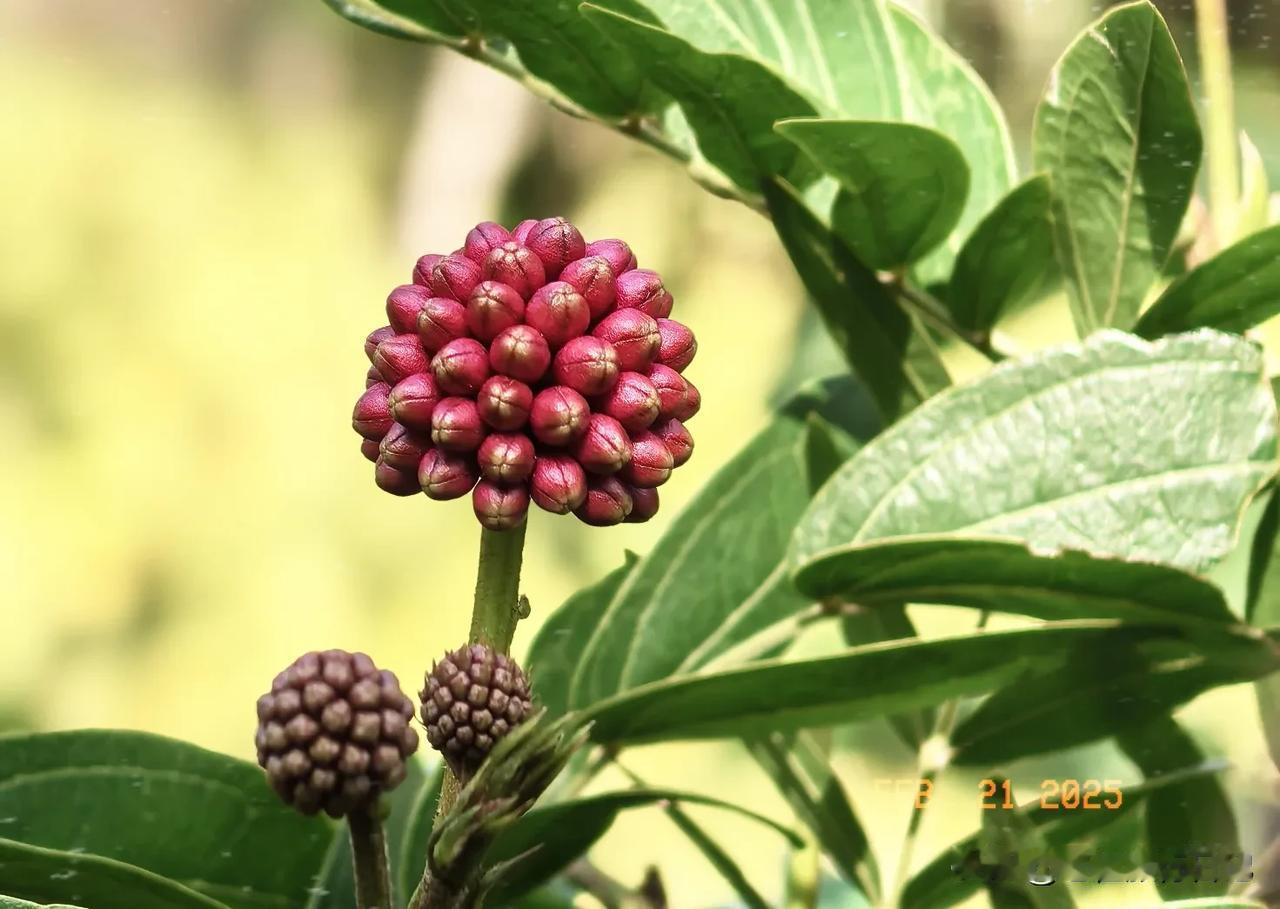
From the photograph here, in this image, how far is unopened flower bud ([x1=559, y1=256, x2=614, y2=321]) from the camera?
0.85 feet

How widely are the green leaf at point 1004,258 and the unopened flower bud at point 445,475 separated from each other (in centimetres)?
18

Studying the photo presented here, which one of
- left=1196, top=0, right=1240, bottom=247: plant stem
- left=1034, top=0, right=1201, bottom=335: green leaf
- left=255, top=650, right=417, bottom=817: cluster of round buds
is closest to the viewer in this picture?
left=255, top=650, right=417, bottom=817: cluster of round buds

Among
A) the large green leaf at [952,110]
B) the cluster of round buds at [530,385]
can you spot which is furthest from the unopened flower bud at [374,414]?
the large green leaf at [952,110]

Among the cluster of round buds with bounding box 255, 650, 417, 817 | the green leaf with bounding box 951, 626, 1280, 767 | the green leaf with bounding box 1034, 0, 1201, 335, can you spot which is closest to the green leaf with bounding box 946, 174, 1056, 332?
the green leaf with bounding box 1034, 0, 1201, 335

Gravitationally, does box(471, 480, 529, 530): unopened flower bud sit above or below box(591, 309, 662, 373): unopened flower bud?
below

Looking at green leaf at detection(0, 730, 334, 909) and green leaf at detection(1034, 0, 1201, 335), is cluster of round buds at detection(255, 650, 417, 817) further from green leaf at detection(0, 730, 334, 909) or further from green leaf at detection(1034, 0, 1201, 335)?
green leaf at detection(1034, 0, 1201, 335)

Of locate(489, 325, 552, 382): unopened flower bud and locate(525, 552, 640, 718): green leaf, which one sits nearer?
locate(489, 325, 552, 382): unopened flower bud

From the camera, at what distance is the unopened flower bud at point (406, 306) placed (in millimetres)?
264

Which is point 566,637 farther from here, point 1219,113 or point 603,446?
point 1219,113

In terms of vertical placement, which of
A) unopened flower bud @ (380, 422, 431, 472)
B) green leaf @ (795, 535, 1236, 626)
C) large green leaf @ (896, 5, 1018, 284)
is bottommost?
green leaf @ (795, 535, 1236, 626)

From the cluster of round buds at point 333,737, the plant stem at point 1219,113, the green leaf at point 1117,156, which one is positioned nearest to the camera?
the cluster of round buds at point 333,737

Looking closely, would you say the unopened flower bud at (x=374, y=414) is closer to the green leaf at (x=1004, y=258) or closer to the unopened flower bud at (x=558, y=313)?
the unopened flower bud at (x=558, y=313)

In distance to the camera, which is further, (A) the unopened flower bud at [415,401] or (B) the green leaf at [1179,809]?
(B) the green leaf at [1179,809]

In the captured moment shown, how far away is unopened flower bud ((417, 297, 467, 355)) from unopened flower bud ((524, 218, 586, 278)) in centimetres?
2
